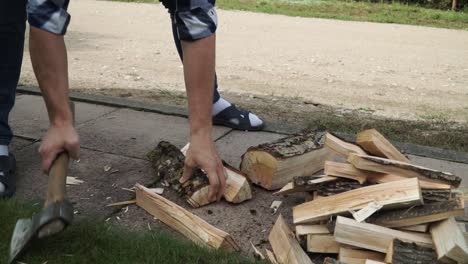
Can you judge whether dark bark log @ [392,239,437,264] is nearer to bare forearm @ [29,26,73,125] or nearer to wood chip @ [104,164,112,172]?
bare forearm @ [29,26,73,125]

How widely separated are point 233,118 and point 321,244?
1572 mm

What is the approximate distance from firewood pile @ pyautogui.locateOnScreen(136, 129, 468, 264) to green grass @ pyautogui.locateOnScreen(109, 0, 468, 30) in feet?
33.3

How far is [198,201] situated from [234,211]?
6.4 inches

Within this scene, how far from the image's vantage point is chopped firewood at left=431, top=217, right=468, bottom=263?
78.7 inches

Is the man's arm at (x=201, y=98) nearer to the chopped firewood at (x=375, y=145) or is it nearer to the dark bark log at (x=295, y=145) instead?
the dark bark log at (x=295, y=145)

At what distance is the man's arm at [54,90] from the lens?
219 cm

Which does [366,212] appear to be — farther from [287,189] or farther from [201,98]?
[201,98]

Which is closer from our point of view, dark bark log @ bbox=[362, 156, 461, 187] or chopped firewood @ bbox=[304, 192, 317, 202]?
dark bark log @ bbox=[362, 156, 461, 187]

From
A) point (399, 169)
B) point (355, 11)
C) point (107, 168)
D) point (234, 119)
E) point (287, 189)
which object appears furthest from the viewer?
point (355, 11)

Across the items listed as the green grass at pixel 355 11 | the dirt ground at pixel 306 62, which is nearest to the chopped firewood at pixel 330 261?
the dirt ground at pixel 306 62

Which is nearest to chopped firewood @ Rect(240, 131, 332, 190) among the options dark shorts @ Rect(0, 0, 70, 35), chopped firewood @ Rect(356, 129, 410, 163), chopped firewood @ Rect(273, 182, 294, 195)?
Result: chopped firewood @ Rect(273, 182, 294, 195)

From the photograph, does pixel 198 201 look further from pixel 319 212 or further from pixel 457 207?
pixel 457 207

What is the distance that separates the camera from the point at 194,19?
2.44 metres

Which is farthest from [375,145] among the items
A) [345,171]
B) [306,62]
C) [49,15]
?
[306,62]
